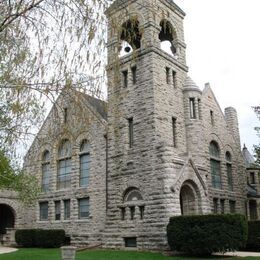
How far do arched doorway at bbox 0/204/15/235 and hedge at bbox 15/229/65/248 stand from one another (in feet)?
17.8

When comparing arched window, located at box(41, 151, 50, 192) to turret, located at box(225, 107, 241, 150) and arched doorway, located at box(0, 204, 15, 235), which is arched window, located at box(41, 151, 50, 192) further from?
turret, located at box(225, 107, 241, 150)

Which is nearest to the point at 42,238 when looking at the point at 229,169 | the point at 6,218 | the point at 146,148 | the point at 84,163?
the point at 84,163

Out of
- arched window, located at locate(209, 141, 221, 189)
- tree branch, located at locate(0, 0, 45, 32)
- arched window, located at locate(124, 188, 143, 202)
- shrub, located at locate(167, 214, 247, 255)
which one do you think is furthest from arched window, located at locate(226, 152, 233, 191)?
tree branch, located at locate(0, 0, 45, 32)

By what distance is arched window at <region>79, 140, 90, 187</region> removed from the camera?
26.5 m

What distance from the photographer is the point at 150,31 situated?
79.8ft

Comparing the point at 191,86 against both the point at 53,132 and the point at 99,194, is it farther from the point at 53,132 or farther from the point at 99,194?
the point at 53,132

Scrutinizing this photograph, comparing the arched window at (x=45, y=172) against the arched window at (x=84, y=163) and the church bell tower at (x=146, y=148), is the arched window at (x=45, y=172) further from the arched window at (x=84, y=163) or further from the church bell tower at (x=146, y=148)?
the church bell tower at (x=146, y=148)

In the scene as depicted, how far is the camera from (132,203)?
2241cm

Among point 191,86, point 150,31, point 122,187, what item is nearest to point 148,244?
point 122,187

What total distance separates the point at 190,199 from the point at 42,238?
982 cm

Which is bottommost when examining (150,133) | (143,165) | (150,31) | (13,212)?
(13,212)

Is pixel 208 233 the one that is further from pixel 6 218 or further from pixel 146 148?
pixel 6 218

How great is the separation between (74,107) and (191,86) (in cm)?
1809

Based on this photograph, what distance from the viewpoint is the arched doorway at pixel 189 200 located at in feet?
76.0
